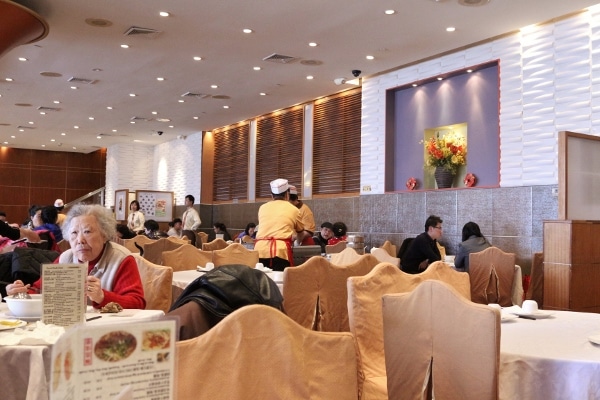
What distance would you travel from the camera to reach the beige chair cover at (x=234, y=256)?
5387 millimetres

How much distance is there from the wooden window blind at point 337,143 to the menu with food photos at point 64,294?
30.2 feet

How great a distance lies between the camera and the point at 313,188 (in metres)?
12.3

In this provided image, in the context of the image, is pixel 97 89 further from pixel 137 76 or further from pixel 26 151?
pixel 26 151

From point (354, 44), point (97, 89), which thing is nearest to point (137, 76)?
point (97, 89)

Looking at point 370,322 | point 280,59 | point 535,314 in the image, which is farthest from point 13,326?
point 280,59

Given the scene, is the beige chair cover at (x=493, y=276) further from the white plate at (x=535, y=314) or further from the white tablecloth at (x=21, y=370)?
the white tablecloth at (x=21, y=370)

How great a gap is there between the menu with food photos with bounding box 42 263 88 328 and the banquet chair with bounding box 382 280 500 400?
44.1 inches

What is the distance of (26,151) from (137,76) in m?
13.7

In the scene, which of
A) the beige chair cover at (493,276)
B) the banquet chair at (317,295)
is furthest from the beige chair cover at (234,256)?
the beige chair cover at (493,276)

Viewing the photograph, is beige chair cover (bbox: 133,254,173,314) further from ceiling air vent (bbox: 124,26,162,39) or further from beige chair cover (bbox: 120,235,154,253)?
ceiling air vent (bbox: 124,26,162,39)

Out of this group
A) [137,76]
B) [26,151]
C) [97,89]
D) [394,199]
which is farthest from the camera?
[26,151]

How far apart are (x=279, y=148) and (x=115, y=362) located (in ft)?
42.6

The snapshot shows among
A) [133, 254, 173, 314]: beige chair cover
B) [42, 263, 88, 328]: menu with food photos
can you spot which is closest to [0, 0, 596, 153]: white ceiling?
[133, 254, 173, 314]: beige chair cover

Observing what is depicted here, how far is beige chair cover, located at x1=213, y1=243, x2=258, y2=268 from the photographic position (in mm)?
5387
